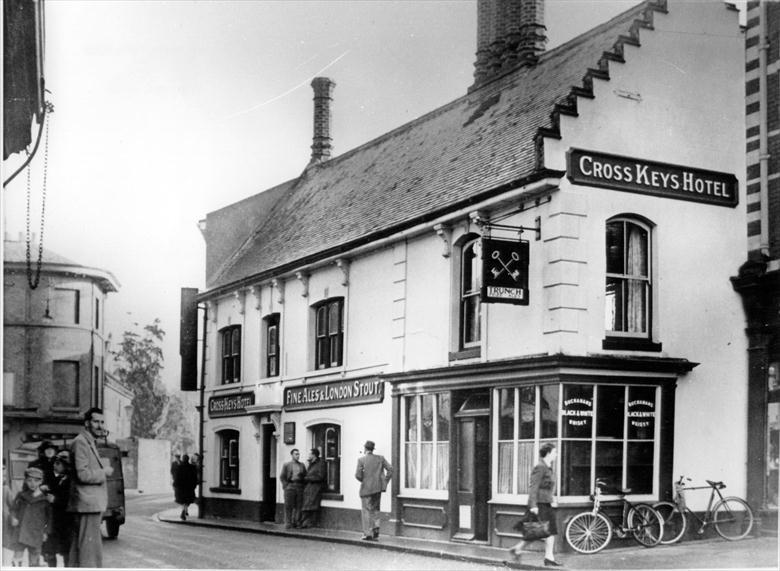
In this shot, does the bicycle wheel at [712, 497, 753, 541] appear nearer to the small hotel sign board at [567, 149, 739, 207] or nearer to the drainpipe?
the drainpipe

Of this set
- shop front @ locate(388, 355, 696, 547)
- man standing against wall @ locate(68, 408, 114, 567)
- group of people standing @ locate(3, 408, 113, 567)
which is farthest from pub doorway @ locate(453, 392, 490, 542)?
man standing against wall @ locate(68, 408, 114, 567)

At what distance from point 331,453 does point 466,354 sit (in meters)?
3.90

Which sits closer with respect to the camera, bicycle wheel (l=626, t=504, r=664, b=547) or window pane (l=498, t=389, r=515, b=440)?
bicycle wheel (l=626, t=504, r=664, b=547)

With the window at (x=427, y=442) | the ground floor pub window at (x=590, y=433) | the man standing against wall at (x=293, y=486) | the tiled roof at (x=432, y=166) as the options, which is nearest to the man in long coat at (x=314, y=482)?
the man standing against wall at (x=293, y=486)

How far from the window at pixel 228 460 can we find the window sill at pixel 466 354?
6.75 m

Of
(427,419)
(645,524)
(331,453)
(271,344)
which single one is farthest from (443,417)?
(271,344)

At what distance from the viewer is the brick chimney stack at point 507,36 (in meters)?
A: 20.3

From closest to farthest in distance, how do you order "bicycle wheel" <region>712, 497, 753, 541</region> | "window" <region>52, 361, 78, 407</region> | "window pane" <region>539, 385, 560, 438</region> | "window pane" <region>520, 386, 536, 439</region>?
"window" <region>52, 361, 78, 407</region>, "window pane" <region>539, 385, 560, 438</region>, "bicycle wheel" <region>712, 497, 753, 541</region>, "window pane" <region>520, 386, 536, 439</region>

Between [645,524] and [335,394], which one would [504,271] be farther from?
[335,394]

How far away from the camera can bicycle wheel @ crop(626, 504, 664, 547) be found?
14.9 metres

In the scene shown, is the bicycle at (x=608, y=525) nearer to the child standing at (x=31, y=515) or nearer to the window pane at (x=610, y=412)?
the window pane at (x=610, y=412)

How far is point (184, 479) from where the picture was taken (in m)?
22.1

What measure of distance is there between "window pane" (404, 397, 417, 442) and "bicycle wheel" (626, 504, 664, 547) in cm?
418

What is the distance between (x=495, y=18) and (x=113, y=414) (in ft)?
35.2
